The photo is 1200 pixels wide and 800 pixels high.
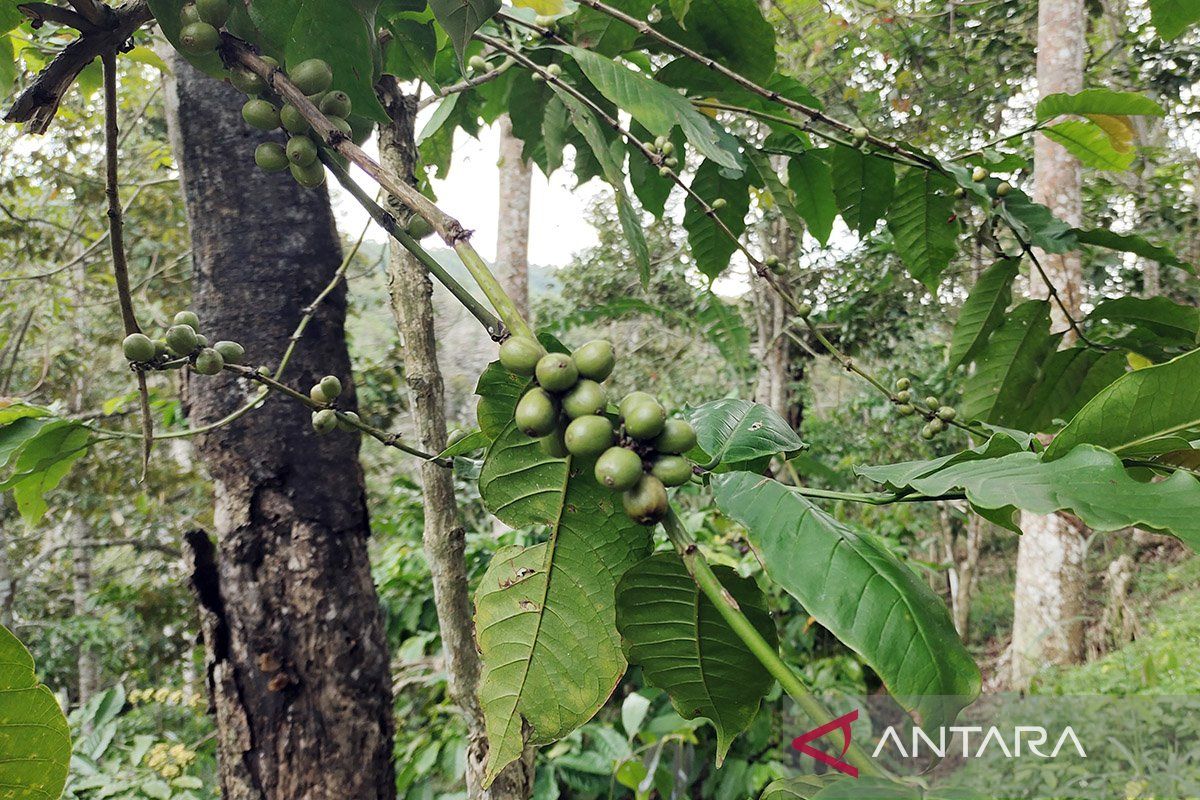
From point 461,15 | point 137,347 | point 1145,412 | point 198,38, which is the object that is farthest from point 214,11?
point 1145,412

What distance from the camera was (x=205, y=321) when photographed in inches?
52.5

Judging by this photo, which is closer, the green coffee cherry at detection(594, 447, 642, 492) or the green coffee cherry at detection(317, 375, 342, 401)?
the green coffee cherry at detection(594, 447, 642, 492)

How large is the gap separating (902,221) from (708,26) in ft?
1.47

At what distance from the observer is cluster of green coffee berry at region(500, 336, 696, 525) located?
15.2 inches

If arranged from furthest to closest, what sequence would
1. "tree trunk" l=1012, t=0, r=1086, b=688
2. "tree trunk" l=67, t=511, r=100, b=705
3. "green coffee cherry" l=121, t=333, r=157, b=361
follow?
1. "tree trunk" l=67, t=511, r=100, b=705
2. "tree trunk" l=1012, t=0, r=1086, b=688
3. "green coffee cherry" l=121, t=333, r=157, b=361

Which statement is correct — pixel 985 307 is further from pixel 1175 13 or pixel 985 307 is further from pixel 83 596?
pixel 83 596

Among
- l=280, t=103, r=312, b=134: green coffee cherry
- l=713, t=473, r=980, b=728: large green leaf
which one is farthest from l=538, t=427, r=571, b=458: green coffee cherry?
l=280, t=103, r=312, b=134: green coffee cherry

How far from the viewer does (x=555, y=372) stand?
1.31 ft

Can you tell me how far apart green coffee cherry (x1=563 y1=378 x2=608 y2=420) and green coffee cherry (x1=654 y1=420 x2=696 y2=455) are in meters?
0.04

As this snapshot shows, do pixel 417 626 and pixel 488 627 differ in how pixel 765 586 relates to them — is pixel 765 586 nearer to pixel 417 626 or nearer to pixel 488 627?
pixel 417 626

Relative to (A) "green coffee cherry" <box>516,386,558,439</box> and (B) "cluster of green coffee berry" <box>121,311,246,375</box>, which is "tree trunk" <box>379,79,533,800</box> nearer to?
(B) "cluster of green coffee berry" <box>121,311,246,375</box>

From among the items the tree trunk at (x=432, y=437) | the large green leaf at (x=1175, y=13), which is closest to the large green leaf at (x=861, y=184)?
the large green leaf at (x=1175, y=13)

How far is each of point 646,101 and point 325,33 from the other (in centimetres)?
34

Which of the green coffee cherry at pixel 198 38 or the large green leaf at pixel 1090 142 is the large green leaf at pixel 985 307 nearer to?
the large green leaf at pixel 1090 142
